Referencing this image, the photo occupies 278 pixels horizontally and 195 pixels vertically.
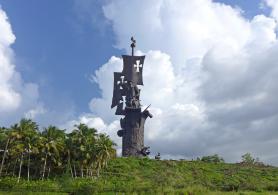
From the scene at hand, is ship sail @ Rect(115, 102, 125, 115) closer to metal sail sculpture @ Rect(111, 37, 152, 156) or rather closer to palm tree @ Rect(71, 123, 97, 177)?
metal sail sculpture @ Rect(111, 37, 152, 156)

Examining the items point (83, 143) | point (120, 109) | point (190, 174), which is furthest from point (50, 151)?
point (120, 109)

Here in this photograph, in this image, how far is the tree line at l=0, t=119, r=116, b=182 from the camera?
65000 millimetres

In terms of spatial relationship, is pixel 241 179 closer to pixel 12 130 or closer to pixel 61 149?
pixel 61 149

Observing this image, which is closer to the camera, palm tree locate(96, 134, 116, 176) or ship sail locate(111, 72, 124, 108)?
palm tree locate(96, 134, 116, 176)

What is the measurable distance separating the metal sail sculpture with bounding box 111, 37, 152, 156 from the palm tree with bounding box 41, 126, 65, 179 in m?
20.8

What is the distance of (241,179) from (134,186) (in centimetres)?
2088

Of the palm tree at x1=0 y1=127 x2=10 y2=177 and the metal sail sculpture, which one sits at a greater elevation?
the metal sail sculpture

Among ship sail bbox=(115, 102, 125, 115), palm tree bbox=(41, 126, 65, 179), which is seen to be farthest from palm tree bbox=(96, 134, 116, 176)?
ship sail bbox=(115, 102, 125, 115)

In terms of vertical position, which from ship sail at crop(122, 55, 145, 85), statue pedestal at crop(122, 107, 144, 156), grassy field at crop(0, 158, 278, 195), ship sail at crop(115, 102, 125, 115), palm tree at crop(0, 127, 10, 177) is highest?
ship sail at crop(122, 55, 145, 85)

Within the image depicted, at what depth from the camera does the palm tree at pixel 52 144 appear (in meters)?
65.2

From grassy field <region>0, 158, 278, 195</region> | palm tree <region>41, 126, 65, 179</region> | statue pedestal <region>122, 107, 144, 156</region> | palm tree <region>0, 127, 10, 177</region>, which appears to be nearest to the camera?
grassy field <region>0, 158, 278, 195</region>

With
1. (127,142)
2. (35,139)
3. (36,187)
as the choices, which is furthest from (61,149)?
(127,142)

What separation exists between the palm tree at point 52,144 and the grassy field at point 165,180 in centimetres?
265

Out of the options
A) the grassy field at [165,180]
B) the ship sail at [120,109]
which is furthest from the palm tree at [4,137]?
the ship sail at [120,109]
